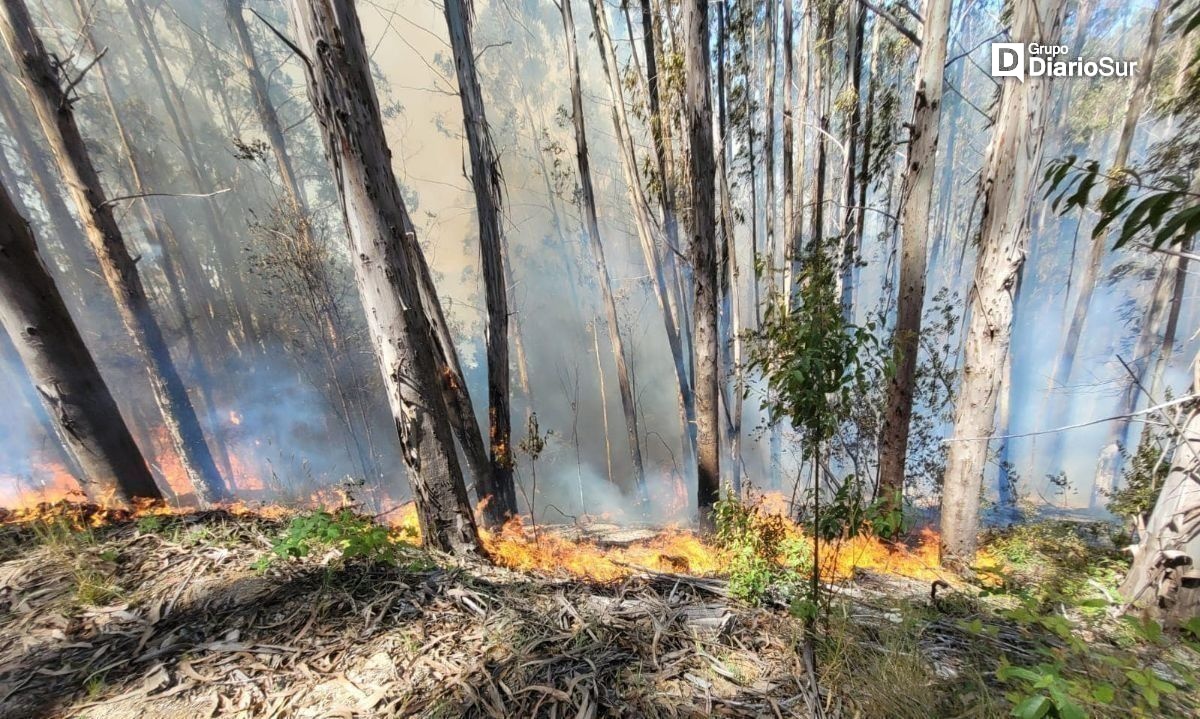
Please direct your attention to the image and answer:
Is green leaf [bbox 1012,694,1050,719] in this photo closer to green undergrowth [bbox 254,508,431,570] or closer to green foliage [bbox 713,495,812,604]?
green foliage [bbox 713,495,812,604]

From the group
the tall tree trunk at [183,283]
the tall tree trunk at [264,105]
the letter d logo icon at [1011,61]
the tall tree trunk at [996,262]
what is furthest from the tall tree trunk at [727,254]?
the tall tree trunk at [183,283]

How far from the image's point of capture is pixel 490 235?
17.2 ft

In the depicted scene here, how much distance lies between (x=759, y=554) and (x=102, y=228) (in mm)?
8875

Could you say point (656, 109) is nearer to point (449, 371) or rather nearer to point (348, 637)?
point (449, 371)

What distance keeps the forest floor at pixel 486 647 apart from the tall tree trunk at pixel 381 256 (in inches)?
28.2

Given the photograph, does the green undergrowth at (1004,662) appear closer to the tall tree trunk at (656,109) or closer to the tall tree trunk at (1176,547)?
the tall tree trunk at (1176,547)

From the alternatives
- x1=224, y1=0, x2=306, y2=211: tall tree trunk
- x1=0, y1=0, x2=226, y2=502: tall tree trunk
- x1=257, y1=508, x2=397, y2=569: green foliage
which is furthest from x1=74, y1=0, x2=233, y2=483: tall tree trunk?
x1=257, y1=508, x2=397, y2=569: green foliage

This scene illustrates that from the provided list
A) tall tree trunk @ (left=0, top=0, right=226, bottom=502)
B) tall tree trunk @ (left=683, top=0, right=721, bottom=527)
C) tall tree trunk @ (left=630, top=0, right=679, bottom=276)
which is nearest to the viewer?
tall tree trunk @ (left=683, top=0, right=721, bottom=527)

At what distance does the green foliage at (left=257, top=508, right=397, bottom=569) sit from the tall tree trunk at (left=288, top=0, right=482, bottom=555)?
558 millimetres

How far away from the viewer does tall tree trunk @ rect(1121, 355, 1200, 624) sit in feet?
7.79

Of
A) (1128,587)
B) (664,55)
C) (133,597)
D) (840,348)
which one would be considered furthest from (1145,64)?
(133,597)

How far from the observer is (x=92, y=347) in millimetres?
15891

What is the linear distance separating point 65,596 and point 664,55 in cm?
790

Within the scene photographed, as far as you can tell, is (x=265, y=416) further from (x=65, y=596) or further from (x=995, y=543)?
(x=995, y=543)
